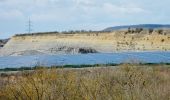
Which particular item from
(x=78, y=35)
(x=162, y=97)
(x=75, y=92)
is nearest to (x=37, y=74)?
(x=75, y=92)

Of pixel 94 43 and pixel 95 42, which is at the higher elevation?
pixel 95 42

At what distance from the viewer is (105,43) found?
86.1 meters

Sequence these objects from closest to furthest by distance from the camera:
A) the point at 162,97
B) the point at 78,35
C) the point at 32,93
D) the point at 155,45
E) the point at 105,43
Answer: the point at 32,93, the point at 162,97, the point at 155,45, the point at 105,43, the point at 78,35

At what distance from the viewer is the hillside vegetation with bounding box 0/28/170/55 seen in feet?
263

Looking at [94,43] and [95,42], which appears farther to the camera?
[95,42]

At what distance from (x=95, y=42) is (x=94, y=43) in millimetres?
857

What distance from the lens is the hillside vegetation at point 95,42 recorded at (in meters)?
80.2

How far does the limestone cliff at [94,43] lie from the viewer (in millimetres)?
80106

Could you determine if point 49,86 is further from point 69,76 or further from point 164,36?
point 164,36

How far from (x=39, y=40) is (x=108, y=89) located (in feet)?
272

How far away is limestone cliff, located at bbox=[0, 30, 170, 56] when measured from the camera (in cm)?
8011

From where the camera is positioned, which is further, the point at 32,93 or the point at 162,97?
the point at 162,97

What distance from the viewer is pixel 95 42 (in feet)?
286

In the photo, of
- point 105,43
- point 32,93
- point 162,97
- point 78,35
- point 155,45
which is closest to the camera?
point 32,93
